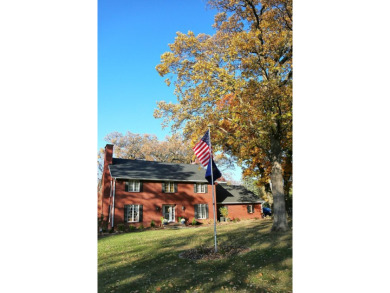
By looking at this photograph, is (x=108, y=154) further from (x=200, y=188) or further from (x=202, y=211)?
(x=202, y=211)

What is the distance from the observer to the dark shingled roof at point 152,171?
1744 centimetres

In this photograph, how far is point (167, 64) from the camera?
9.31 meters

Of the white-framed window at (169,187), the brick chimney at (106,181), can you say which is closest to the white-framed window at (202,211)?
the white-framed window at (169,187)

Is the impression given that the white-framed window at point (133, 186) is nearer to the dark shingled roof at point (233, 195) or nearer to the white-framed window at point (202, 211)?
the white-framed window at point (202, 211)

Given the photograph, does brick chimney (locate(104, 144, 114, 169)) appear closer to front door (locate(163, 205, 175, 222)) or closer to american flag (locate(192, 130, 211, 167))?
front door (locate(163, 205, 175, 222))

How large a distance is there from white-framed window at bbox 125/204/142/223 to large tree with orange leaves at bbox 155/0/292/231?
8.86 m

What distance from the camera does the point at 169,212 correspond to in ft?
60.1
